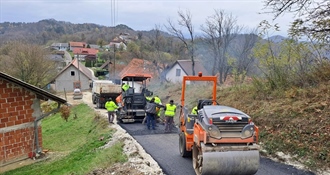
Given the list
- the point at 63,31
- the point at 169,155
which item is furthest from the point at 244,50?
the point at 63,31

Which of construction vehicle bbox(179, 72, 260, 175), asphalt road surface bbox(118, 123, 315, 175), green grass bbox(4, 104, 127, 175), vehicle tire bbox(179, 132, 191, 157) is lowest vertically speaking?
green grass bbox(4, 104, 127, 175)

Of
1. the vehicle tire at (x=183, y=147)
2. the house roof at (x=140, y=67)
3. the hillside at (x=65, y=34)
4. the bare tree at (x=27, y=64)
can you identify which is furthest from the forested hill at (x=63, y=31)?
the vehicle tire at (x=183, y=147)

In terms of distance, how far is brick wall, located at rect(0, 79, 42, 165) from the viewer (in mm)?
11211

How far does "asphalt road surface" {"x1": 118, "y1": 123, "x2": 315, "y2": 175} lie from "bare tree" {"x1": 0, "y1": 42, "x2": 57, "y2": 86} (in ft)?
95.0

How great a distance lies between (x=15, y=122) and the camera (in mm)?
11609

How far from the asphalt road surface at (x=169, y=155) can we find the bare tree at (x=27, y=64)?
2895 cm

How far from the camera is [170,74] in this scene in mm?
45469

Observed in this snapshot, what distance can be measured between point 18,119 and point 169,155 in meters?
6.40

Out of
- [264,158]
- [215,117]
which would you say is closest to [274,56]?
[264,158]

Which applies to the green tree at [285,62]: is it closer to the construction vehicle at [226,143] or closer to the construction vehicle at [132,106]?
the construction vehicle at [132,106]

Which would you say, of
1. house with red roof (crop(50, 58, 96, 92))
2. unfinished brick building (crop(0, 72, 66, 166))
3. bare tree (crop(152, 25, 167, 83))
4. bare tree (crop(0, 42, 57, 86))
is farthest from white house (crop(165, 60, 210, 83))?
unfinished brick building (crop(0, 72, 66, 166))

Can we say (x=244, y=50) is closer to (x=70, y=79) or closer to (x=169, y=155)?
(x=169, y=155)

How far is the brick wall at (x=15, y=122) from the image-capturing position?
11211 mm

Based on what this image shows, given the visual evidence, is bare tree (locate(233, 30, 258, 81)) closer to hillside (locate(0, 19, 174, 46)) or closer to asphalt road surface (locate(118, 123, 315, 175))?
asphalt road surface (locate(118, 123, 315, 175))
